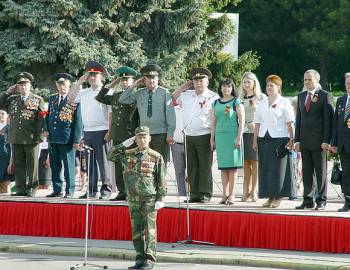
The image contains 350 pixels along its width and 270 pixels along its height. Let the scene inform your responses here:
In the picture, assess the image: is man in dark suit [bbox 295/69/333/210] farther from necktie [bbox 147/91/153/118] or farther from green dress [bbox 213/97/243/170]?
necktie [bbox 147/91/153/118]

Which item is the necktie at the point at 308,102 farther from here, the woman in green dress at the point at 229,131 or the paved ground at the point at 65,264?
the paved ground at the point at 65,264

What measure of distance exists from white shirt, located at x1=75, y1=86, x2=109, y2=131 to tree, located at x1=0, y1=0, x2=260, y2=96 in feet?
44.7

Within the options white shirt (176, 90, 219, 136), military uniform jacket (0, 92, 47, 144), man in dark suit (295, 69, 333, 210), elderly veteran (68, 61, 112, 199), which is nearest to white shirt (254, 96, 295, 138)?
man in dark suit (295, 69, 333, 210)

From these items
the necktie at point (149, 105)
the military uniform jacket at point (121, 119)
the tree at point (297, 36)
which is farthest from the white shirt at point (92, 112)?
the tree at point (297, 36)

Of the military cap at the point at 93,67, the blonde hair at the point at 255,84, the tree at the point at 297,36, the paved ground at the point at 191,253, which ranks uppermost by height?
the tree at the point at 297,36

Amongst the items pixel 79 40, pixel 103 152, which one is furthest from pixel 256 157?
pixel 79 40

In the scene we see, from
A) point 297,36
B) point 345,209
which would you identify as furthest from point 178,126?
point 297,36

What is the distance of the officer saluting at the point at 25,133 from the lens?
59.3 feet

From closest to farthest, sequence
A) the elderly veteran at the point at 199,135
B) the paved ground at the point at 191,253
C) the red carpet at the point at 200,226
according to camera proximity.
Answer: the paved ground at the point at 191,253 < the red carpet at the point at 200,226 < the elderly veteran at the point at 199,135

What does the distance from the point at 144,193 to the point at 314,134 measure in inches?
114

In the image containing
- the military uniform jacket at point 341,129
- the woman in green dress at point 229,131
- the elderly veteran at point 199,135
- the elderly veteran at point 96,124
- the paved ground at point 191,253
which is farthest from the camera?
the elderly veteran at point 96,124

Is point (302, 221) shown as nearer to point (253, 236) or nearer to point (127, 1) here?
point (253, 236)

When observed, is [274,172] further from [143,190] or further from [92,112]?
[92,112]

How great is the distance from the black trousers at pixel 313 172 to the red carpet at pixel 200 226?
2.54 feet
